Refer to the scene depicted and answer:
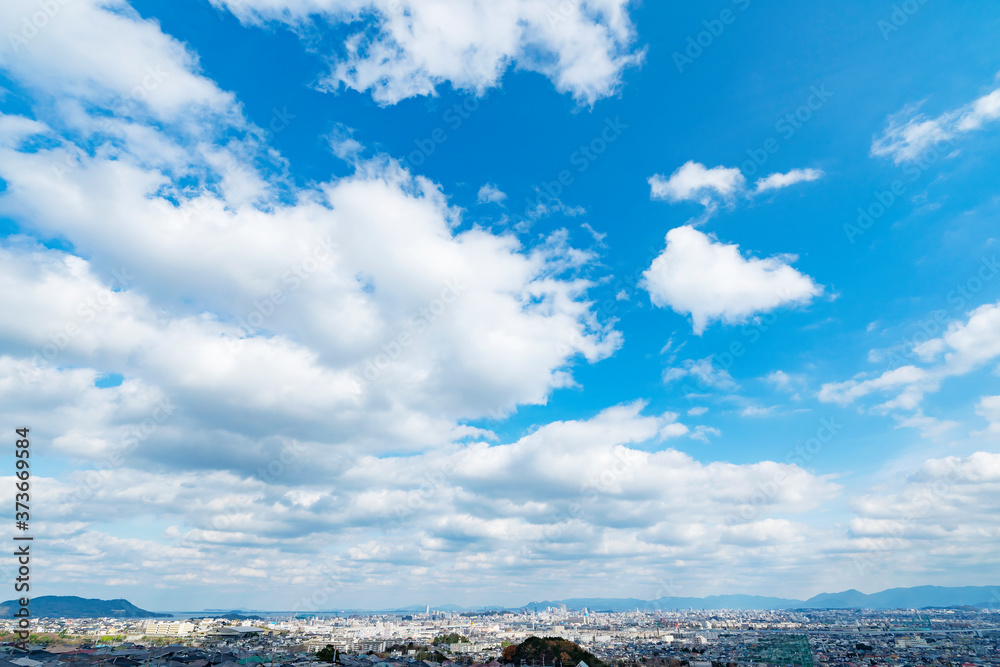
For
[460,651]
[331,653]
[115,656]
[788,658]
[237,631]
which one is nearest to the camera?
[115,656]

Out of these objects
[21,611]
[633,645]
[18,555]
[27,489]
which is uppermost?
[27,489]

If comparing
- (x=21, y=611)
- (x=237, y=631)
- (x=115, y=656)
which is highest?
(x=21, y=611)

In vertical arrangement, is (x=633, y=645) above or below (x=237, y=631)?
below

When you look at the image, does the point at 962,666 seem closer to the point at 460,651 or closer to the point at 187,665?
the point at 460,651

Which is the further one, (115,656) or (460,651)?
(460,651)

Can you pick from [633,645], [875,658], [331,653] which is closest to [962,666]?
[875,658]

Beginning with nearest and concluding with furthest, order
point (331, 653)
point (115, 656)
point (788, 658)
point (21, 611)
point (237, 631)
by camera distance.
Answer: point (21, 611), point (115, 656), point (331, 653), point (788, 658), point (237, 631)

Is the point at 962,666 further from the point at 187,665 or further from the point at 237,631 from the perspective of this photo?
the point at 237,631

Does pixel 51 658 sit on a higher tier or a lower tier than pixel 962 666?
higher

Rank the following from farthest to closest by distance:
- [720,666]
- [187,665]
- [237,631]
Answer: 1. [237,631]
2. [720,666]
3. [187,665]

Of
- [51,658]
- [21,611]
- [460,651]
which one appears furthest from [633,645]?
[21,611]
